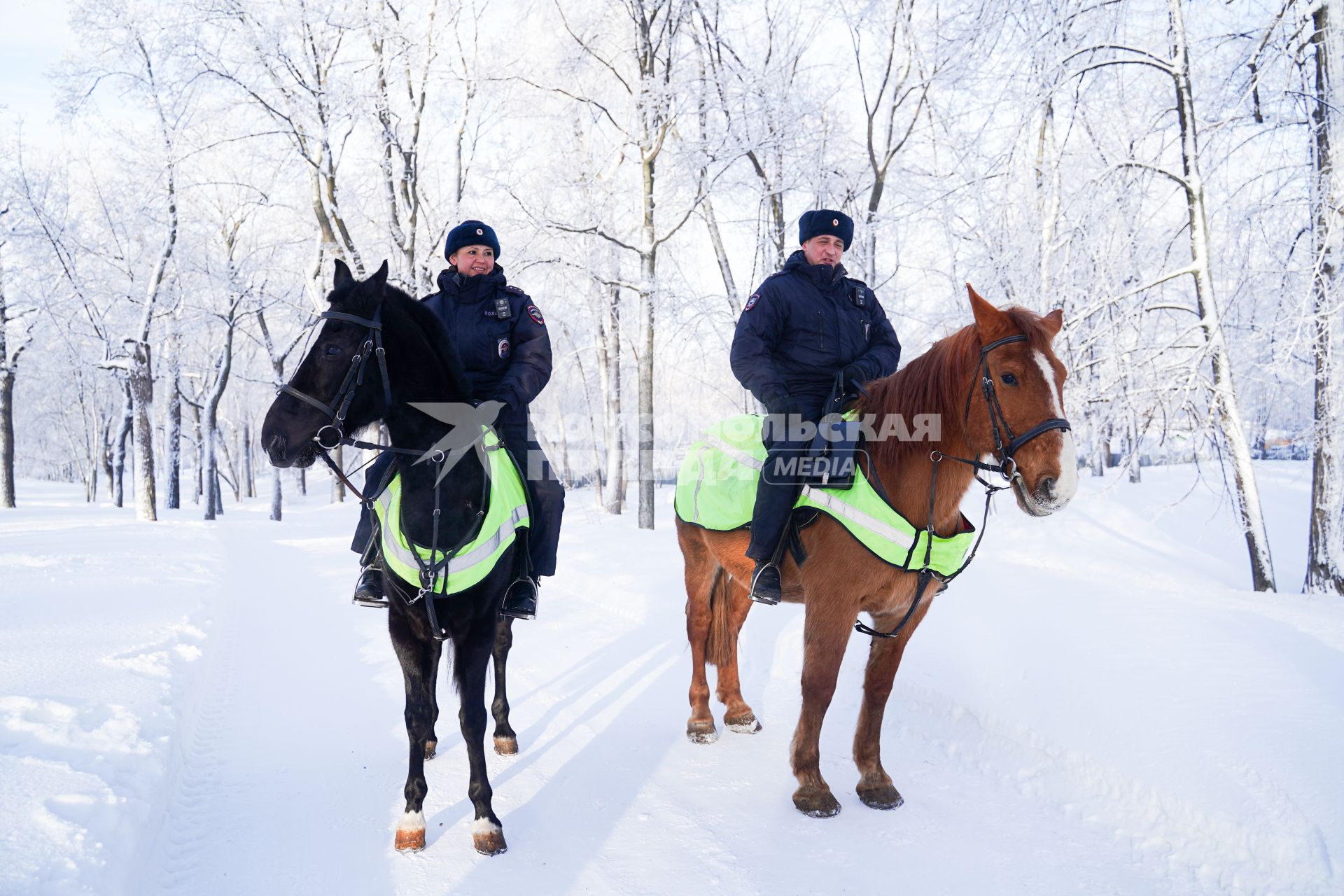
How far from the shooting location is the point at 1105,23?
8.72m

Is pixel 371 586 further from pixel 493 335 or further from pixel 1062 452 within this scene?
pixel 1062 452

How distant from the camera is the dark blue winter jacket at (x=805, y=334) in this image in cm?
431

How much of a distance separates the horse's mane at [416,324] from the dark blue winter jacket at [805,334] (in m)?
1.60

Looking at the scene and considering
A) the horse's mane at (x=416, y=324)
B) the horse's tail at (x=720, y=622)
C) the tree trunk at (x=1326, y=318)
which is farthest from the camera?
the tree trunk at (x=1326, y=318)

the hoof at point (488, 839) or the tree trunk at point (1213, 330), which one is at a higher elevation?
the tree trunk at point (1213, 330)

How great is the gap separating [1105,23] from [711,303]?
8302 millimetres

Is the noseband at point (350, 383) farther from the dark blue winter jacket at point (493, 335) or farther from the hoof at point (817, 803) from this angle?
the hoof at point (817, 803)

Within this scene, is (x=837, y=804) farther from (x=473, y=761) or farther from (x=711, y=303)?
(x=711, y=303)

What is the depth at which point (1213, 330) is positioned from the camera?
8.45 m

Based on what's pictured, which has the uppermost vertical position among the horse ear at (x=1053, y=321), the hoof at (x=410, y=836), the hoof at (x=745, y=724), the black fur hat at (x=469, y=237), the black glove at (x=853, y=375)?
the black fur hat at (x=469, y=237)

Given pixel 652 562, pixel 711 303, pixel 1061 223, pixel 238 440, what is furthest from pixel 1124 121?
pixel 238 440

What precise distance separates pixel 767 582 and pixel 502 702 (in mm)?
1939

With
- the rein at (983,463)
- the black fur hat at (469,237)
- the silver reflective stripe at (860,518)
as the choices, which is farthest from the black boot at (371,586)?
the rein at (983,463)

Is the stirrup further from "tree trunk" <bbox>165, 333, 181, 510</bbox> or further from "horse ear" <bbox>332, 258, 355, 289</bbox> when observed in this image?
"tree trunk" <bbox>165, 333, 181, 510</bbox>
